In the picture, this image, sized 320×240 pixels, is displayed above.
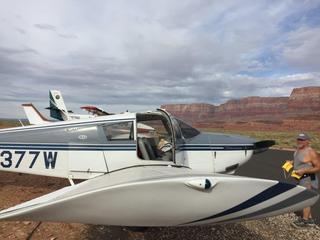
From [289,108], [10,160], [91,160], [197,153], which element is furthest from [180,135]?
[289,108]

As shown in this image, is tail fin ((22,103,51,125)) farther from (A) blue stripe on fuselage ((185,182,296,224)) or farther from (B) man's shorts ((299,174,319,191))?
(A) blue stripe on fuselage ((185,182,296,224))

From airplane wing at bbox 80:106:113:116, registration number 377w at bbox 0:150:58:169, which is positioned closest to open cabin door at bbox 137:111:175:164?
registration number 377w at bbox 0:150:58:169

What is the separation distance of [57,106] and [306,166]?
105 ft

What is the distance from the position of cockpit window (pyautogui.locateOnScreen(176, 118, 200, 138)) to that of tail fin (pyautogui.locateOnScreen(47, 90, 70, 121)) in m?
28.8

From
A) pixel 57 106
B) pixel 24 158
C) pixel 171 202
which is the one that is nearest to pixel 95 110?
pixel 57 106

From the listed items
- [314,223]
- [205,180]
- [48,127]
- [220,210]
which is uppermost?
[48,127]

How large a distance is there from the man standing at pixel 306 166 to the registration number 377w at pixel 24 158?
184 inches

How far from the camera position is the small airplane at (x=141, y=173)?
3504 mm

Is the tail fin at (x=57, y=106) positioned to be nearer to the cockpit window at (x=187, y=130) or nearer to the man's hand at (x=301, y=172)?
the cockpit window at (x=187, y=130)

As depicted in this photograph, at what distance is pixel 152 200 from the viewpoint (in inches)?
141

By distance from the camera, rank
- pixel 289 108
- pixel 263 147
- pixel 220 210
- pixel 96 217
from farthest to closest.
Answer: pixel 289 108, pixel 263 147, pixel 220 210, pixel 96 217

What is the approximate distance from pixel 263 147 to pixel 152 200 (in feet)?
12.2

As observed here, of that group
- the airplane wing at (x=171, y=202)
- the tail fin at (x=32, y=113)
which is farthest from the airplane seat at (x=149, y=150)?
the tail fin at (x=32, y=113)

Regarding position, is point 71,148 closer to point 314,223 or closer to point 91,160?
point 91,160
